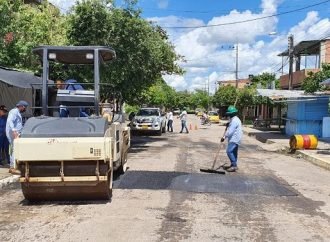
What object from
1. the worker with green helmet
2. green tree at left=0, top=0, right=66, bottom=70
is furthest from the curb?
green tree at left=0, top=0, right=66, bottom=70

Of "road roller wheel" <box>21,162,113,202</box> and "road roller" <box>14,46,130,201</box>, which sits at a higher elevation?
"road roller" <box>14,46,130,201</box>

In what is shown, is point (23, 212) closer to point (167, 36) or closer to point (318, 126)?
point (167, 36)

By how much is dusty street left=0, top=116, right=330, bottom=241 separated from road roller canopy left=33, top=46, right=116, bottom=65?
2.74 m

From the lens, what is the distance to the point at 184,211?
28.6 feet

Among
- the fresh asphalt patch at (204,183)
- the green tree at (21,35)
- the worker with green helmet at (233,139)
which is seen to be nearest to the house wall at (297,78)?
the green tree at (21,35)

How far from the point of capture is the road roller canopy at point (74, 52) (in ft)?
33.9

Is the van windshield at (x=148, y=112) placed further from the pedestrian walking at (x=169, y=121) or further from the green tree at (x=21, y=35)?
the green tree at (x=21, y=35)

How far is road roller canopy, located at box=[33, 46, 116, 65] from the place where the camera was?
10320mm

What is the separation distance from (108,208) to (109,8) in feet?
40.2

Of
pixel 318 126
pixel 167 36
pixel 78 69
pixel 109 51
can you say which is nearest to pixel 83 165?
pixel 109 51

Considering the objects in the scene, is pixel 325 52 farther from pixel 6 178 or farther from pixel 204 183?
pixel 6 178

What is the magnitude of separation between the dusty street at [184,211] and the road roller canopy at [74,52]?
9.00 feet

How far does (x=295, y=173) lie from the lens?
14859mm

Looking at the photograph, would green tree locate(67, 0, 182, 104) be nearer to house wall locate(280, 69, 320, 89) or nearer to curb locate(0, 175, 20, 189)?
curb locate(0, 175, 20, 189)
